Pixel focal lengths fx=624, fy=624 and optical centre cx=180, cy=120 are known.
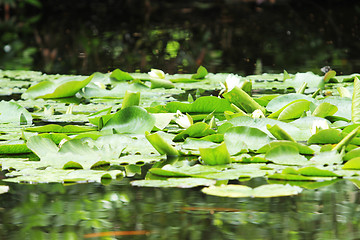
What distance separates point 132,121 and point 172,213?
24.5 inches

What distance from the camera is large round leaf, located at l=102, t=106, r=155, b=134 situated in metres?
1.51

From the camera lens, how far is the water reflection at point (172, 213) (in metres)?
0.84

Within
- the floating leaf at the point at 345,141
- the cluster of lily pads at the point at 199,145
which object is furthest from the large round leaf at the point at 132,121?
the floating leaf at the point at 345,141

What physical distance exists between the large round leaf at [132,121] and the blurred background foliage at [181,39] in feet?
6.04

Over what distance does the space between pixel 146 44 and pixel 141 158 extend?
387 cm

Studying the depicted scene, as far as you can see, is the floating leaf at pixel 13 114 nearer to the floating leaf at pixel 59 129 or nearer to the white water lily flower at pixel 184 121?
the floating leaf at pixel 59 129

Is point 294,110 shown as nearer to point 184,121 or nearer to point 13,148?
point 184,121

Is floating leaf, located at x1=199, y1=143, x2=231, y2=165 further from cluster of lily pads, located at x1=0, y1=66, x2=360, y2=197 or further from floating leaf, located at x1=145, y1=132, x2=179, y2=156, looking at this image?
floating leaf, located at x1=145, y1=132, x2=179, y2=156

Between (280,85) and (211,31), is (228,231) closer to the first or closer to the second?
(280,85)

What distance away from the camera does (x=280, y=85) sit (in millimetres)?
2658

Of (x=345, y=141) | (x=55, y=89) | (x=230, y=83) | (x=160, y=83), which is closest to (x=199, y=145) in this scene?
(x=345, y=141)

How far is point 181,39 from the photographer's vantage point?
210 inches

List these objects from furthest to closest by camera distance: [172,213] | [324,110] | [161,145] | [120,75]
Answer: [120,75], [324,110], [161,145], [172,213]

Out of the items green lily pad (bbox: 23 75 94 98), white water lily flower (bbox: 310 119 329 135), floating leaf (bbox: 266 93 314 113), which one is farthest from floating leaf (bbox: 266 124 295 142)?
green lily pad (bbox: 23 75 94 98)
